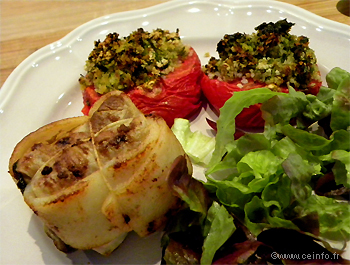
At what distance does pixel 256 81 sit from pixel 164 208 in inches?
35.2

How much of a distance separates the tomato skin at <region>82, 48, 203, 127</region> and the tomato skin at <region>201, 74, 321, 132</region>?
87 mm

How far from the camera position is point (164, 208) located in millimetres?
1348

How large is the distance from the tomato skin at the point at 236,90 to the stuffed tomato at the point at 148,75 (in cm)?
9

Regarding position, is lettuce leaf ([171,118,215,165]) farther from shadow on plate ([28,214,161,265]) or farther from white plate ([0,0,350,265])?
A: shadow on plate ([28,214,161,265])

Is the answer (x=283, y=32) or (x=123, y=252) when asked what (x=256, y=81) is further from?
(x=123, y=252)

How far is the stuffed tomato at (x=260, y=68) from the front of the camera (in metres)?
1.74

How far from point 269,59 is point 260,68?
0.31 feet

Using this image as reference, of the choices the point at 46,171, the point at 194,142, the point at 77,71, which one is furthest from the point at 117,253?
the point at 77,71

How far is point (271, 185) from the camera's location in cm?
133

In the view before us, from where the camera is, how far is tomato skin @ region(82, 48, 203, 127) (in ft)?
6.00

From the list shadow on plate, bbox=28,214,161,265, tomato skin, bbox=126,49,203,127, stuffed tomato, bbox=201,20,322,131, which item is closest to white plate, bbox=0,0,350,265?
shadow on plate, bbox=28,214,161,265

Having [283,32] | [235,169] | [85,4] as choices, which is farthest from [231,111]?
[85,4]

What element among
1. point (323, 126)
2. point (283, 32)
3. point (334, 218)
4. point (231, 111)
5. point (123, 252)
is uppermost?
point (283, 32)

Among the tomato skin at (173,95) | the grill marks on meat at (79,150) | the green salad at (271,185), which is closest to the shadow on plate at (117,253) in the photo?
the green salad at (271,185)
